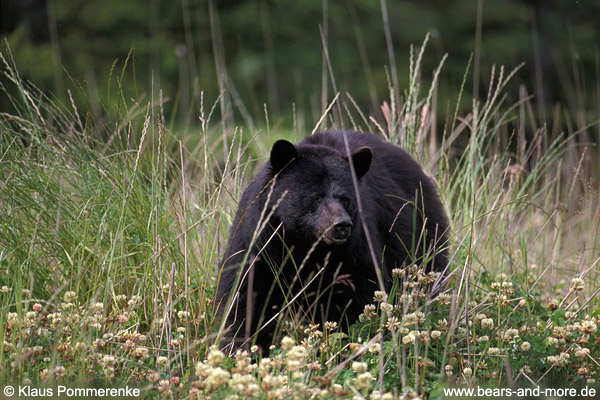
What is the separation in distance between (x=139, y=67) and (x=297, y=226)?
9.84m

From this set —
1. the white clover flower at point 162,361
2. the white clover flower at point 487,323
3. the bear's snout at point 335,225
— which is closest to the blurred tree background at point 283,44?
the bear's snout at point 335,225

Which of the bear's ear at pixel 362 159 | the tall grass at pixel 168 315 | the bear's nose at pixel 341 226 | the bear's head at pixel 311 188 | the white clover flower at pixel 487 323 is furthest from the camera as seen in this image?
the bear's ear at pixel 362 159

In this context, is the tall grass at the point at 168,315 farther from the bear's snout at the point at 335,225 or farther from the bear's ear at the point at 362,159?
the bear's snout at the point at 335,225

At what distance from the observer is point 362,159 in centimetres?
404

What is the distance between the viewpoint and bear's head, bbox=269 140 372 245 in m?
3.82

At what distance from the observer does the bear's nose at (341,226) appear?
3.61 metres

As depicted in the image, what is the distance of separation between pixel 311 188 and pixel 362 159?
360 mm

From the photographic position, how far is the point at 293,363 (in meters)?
2.54

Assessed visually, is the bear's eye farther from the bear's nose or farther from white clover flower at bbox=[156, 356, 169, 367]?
white clover flower at bbox=[156, 356, 169, 367]

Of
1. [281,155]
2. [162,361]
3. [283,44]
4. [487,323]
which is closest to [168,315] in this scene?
[162,361]

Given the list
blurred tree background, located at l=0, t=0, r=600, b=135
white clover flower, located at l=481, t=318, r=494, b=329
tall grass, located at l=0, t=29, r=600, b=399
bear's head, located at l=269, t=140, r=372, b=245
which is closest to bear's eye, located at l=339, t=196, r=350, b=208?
bear's head, located at l=269, t=140, r=372, b=245

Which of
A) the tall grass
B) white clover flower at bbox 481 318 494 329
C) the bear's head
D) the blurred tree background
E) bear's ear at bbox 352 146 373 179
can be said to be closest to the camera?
the tall grass

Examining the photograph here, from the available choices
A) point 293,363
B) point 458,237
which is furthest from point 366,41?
point 293,363

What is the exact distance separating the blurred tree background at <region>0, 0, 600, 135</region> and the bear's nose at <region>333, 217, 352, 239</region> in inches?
291
